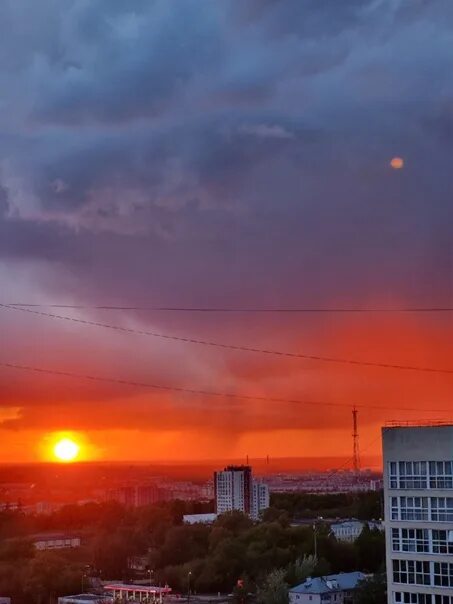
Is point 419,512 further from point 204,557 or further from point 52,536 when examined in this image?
point 52,536

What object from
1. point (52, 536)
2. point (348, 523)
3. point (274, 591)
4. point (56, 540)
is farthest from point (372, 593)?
point (52, 536)

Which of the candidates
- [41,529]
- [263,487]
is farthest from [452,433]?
[263,487]

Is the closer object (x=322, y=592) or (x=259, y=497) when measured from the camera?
(x=322, y=592)

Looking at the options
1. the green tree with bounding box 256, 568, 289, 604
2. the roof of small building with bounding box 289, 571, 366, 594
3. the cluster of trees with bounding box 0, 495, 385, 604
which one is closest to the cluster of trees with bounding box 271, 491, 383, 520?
the cluster of trees with bounding box 0, 495, 385, 604

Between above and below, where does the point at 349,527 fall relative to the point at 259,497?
below

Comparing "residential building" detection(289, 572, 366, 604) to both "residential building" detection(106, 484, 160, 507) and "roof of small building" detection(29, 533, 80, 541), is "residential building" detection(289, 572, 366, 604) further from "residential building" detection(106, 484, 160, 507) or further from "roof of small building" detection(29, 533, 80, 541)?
"residential building" detection(106, 484, 160, 507)
